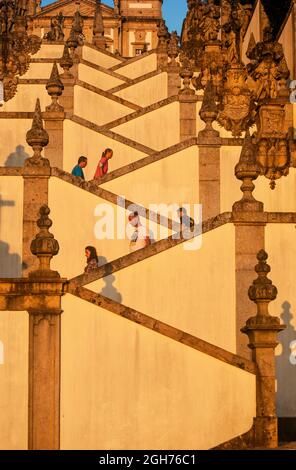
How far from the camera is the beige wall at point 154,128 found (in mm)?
35625

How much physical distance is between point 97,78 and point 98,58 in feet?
15.2

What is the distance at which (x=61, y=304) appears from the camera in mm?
19484

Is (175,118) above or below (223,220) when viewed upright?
above

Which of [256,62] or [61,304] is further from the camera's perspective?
[256,62]

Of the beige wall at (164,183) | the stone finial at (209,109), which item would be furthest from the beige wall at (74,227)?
the stone finial at (209,109)

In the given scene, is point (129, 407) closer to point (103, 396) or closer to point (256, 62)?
point (103, 396)

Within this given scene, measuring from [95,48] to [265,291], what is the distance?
3007cm

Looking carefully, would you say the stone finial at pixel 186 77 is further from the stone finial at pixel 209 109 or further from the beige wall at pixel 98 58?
the beige wall at pixel 98 58

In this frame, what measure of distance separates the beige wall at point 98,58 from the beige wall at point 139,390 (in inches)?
1158

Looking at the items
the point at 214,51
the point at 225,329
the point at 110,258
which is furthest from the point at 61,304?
the point at 214,51

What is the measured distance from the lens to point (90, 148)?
32719mm

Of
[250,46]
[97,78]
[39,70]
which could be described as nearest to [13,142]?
[250,46]
